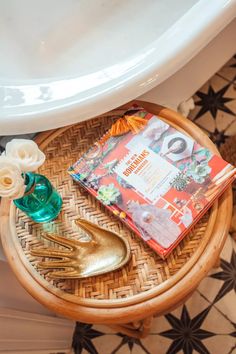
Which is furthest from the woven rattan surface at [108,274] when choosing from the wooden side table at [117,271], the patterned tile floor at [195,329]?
the patterned tile floor at [195,329]

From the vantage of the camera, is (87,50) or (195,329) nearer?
(195,329)

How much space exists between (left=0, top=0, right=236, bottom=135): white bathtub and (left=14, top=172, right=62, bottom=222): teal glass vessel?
0.38 ft

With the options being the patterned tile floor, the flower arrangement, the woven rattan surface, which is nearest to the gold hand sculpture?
the woven rattan surface

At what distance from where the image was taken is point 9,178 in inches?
27.4

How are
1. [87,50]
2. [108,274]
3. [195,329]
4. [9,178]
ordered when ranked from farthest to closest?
[87,50], [195,329], [108,274], [9,178]

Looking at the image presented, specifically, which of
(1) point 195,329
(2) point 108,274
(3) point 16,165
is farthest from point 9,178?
(1) point 195,329

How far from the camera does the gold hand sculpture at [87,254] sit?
80 centimetres

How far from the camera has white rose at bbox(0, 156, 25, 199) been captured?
0.69 metres

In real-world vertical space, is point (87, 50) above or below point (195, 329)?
above

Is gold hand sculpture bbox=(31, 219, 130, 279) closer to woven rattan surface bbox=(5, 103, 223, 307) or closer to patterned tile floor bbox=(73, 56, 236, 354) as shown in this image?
woven rattan surface bbox=(5, 103, 223, 307)

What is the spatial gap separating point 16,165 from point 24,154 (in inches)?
1.1

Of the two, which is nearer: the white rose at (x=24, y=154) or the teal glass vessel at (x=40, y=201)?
the white rose at (x=24, y=154)

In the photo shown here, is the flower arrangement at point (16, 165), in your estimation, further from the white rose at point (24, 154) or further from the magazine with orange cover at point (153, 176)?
the magazine with orange cover at point (153, 176)

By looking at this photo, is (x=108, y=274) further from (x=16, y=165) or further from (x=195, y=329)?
(x=195, y=329)
